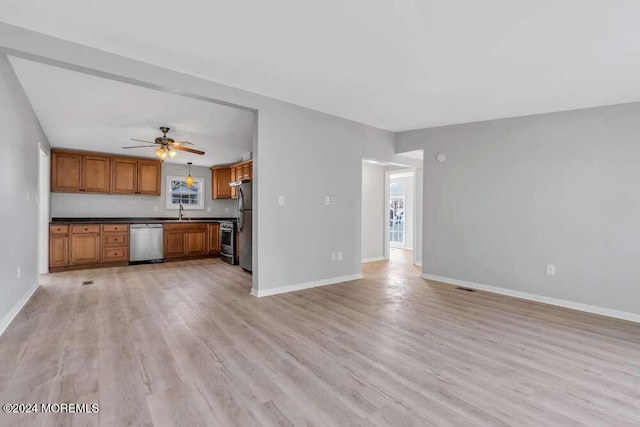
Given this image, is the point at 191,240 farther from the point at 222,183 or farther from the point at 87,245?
the point at 87,245

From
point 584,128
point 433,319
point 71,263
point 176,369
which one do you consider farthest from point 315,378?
point 71,263

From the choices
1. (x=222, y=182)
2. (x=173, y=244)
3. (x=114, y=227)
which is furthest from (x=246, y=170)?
(x=114, y=227)

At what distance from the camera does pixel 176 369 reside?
7.14 ft

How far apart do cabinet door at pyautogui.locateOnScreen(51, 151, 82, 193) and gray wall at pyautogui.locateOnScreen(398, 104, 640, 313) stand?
6.84 m

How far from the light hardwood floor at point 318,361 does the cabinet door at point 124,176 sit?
332cm

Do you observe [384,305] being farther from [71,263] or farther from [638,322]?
[71,263]

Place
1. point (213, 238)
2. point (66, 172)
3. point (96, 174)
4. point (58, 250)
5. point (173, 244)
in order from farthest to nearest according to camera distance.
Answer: point (213, 238)
point (173, 244)
point (96, 174)
point (66, 172)
point (58, 250)

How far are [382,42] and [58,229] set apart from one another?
6.49 m

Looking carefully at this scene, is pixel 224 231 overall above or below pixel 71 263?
above

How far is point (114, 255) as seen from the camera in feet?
20.6

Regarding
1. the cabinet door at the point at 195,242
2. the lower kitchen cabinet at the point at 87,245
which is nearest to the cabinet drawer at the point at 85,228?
the lower kitchen cabinet at the point at 87,245

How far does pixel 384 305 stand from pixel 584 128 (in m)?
3.31

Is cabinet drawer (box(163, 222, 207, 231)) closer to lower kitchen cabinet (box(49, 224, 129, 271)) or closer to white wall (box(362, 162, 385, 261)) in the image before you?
lower kitchen cabinet (box(49, 224, 129, 271))

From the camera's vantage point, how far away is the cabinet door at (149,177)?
707 cm
